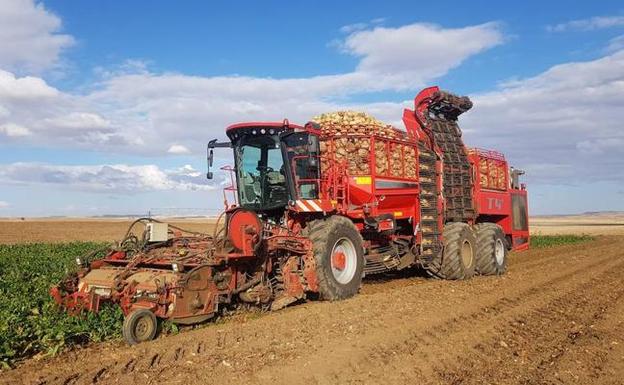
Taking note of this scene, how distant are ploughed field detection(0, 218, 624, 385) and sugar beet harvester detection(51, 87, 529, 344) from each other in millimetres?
427

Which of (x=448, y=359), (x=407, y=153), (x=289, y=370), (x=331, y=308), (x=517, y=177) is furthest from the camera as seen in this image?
(x=517, y=177)

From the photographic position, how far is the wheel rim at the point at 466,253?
13.1 m

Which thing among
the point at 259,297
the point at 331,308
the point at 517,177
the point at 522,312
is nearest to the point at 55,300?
the point at 259,297

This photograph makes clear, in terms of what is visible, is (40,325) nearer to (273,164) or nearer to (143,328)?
(143,328)

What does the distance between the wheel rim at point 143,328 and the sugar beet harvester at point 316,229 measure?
0.04 ft

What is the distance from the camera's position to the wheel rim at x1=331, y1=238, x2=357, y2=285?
31.1ft

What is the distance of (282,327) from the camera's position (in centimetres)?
700

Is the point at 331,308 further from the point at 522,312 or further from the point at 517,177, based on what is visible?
the point at 517,177

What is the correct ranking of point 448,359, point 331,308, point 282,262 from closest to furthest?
point 448,359 < point 331,308 < point 282,262

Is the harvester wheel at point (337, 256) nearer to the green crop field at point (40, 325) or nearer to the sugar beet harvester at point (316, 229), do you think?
the sugar beet harvester at point (316, 229)

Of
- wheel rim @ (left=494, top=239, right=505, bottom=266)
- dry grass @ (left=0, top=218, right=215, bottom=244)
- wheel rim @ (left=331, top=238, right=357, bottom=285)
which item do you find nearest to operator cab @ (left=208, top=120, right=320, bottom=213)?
wheel rim @ (left=331, top=238, right=357, bottom=285)

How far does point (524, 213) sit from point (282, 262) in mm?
10909

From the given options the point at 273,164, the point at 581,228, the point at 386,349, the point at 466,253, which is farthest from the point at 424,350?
the point at 581,228

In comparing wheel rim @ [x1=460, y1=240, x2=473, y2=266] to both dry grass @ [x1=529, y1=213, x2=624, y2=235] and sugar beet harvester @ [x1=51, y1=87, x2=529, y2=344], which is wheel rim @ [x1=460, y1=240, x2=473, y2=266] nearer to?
sugar beet harvester @ [x1=51, y1=87, x2=529, y2=344]
